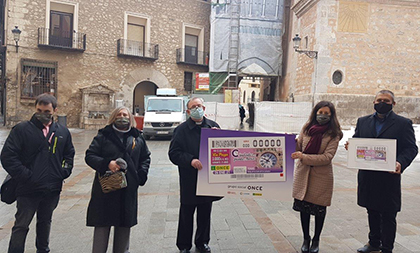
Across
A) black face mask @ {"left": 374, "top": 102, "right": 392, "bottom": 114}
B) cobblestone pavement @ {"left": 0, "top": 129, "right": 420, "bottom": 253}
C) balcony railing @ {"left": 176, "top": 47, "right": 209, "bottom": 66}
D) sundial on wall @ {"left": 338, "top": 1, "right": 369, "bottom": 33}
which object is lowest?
cobblestone pavement @ {"left": 0, "top": 129, "right": 420, "bottom": 253}

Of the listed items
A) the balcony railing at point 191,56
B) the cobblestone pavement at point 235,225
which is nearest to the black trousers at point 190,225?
the cobblestone pavement at point 235,225

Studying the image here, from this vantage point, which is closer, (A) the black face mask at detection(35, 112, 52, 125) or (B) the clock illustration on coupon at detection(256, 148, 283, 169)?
(A) the black face mask at detection(35, 112, 52, 125)

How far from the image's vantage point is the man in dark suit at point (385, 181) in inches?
134

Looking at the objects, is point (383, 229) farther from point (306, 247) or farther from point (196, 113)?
point (196, 113)

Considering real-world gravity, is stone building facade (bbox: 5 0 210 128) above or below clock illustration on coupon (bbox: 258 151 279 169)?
above

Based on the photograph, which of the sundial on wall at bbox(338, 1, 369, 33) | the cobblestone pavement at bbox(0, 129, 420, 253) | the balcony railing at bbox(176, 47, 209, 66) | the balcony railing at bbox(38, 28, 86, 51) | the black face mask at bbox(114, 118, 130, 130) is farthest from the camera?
the balcony railing at bbox(176, 47, 209, 66)

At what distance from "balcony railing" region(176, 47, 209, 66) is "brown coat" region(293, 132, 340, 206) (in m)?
22.0

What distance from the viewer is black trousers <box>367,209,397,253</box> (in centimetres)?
341

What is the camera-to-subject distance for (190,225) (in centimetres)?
345

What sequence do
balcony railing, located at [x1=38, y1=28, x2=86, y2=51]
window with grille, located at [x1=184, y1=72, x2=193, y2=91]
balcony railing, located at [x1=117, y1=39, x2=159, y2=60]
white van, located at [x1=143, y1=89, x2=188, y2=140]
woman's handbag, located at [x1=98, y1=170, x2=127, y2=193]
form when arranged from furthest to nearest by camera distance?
window with grille, located at [x1=184, y1=72, x2=193, y2=91] → balcony railing, located at [x1=117, y1=39, x2=159, y2=60] → balcony railing, located at [x1=38, y1=28, x2=86, y2=51] → white van, located at [x1=143, y1=89, x2=188, y2=140] → woman's handbag, located at [x1=98, y1=170, x2=127, y2=193]

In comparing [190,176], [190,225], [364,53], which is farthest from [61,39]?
[190,225]

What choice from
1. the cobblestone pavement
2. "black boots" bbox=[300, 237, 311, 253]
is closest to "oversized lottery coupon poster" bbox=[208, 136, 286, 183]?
"black boots" bbox=[300, 237, 311, 253]

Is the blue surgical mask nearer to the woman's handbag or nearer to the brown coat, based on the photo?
the woman's handbag

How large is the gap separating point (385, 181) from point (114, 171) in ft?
9.17
